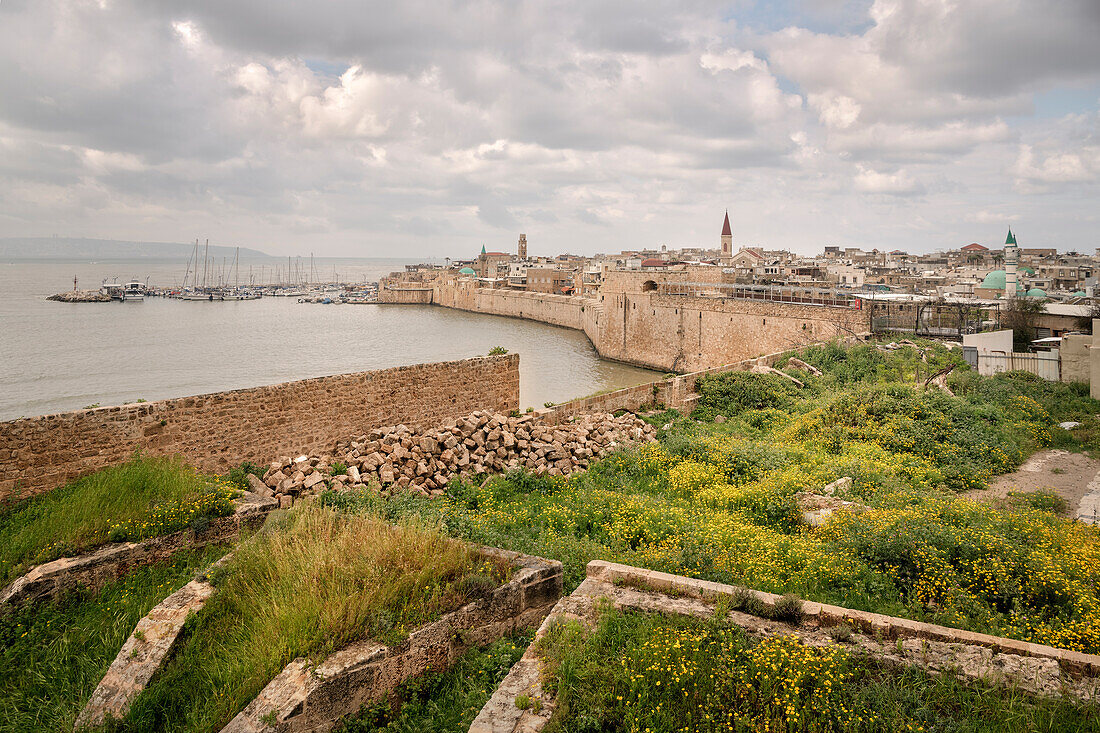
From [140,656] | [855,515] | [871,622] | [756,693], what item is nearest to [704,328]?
[855,515]

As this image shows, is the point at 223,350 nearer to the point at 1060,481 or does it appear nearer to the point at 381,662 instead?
the point at 381,662

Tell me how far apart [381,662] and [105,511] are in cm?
390

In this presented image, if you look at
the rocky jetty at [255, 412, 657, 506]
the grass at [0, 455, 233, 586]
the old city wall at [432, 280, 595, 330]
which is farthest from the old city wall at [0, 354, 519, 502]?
the old city wall at [432, 280, 595, 330]

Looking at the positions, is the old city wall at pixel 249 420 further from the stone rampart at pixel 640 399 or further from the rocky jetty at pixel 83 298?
the rocky jetty at pixel 83 298

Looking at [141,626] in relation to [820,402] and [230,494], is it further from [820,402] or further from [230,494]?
[820,402]

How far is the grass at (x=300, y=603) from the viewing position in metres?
3.55

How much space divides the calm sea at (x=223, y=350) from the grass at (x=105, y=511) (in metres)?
14.0

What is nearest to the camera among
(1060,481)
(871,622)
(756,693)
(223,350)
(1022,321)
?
(756,693)

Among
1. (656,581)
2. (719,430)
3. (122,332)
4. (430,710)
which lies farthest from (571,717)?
(122,332)

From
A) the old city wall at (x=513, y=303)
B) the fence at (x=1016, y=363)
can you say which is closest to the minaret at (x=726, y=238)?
the old city wall at (x=513, y=303)

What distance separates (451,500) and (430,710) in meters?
4.06

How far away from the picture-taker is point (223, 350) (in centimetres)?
3266

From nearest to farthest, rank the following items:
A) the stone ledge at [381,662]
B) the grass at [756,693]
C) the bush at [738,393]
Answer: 1. the grass at [756,693]
2. the stone ledge at [381,662]
3. the bush at [738,393]

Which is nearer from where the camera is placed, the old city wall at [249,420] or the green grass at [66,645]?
the green grass at [66,645]
